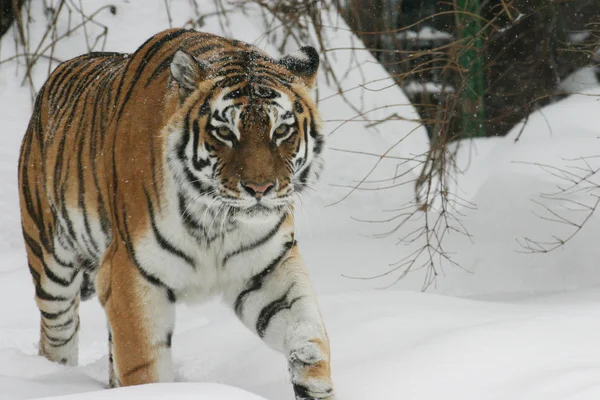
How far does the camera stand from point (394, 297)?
3840mm

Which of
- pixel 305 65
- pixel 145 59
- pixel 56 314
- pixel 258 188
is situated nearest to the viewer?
pixel 258 188

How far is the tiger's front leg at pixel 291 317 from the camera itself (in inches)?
100

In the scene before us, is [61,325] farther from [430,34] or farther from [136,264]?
[430,34]

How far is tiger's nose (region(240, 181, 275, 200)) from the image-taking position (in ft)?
8.25

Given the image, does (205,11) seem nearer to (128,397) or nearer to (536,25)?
(536,25)

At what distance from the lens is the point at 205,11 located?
6840 millimetres

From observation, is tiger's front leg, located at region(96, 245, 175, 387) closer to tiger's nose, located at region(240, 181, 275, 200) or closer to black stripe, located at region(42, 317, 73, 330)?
tiger's nose, located at region(240, 181, 275, 200)

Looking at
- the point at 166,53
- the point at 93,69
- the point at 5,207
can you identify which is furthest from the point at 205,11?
the point at 166,53

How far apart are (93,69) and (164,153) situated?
3.63 ft

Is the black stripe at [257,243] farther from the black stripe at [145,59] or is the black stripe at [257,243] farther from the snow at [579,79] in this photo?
the snow at [579,79]

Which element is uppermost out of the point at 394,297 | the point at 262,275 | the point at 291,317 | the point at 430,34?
the point at 430,34

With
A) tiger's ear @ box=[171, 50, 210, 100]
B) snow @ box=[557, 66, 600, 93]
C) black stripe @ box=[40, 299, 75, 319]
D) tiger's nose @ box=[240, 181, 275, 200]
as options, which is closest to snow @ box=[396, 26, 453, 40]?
snow @ box=[557, 66, 600, 93]

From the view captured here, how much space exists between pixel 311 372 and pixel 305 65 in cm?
97

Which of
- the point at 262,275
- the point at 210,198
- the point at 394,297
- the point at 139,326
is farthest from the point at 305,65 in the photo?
the point at 394,297
